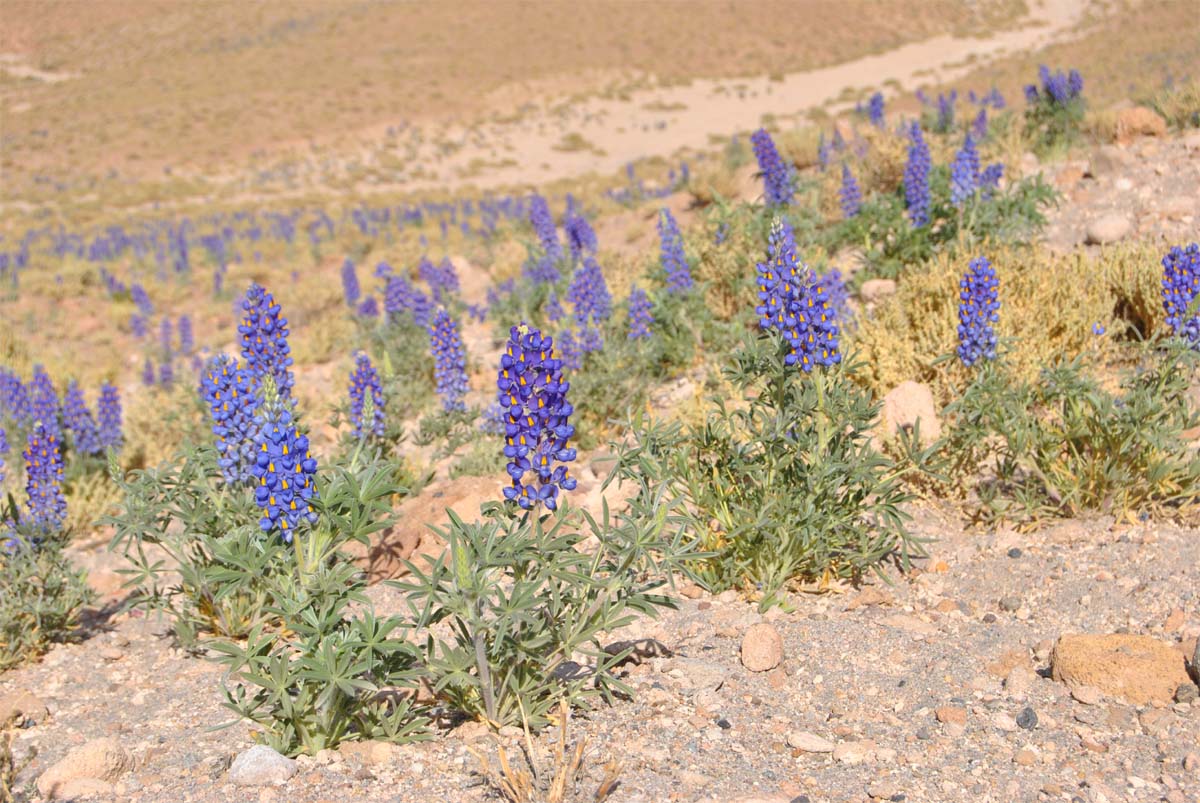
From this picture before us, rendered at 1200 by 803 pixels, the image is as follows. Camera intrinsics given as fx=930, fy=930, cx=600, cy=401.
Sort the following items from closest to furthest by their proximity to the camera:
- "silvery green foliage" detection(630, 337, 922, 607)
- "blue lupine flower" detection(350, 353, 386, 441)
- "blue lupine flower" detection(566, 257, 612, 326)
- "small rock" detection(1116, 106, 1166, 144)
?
"silvery green foliage" detection(630, 337, 922, 607), "blue lupine flower" detection(350, 353, 386, 441), "blue lupine flower" detection(566, 257, 612, 326), "small rock" detection(1116, 106, 1166, 144)

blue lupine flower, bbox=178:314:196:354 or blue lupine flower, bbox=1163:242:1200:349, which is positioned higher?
blue lupine flower, bbox=1163:242:1200:349

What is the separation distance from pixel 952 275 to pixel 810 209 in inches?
73.5

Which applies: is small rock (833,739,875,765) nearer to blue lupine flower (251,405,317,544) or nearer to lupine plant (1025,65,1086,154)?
blue lupine flower (251,405,317,544)

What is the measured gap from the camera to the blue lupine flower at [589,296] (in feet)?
19.3

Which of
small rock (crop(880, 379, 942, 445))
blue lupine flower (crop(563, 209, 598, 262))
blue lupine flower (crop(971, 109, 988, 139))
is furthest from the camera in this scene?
blue lupine flower (crop(971, 109, 988, 139))

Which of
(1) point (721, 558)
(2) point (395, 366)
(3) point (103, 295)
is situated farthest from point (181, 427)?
(3) point (103, 295)

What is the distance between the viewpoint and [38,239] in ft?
57.7

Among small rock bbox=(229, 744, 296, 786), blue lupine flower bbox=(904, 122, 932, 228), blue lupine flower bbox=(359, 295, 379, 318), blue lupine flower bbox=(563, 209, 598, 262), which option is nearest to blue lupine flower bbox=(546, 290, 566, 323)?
blue lupine flower bbox=(563, 209, 598, 262)

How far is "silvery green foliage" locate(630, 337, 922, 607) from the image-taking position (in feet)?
10.9

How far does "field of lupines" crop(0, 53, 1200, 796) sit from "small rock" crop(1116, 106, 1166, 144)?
1.94m

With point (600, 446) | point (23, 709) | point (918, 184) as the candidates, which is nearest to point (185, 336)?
point (600, 446)

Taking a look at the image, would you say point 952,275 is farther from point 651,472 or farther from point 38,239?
point 38,239

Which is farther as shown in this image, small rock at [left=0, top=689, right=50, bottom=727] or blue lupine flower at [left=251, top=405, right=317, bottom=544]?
small rock at [left=0, top=689, right=50, bottom=727]

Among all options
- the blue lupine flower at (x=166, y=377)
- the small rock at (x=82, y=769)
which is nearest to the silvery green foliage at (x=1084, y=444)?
the small rock at (x=82, y=769)
